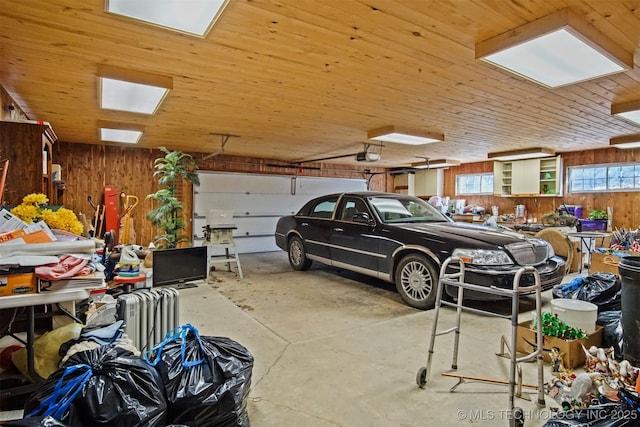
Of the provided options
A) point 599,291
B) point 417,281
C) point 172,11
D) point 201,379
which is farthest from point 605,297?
point 172,11

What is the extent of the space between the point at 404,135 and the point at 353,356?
3.61 m

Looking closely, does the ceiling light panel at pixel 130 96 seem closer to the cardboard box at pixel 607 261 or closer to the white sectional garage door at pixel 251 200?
the white sectional garage door at pixel 251 200

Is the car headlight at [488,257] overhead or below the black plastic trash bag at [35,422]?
overhead

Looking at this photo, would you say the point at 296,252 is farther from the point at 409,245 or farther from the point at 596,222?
the point at 596,222

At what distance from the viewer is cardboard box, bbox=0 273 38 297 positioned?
167 centimetres

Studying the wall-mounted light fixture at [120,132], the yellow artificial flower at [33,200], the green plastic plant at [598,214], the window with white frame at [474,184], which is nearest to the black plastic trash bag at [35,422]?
the yellow artificial flower at [33,200]

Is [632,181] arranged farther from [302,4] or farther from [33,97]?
[33,97]

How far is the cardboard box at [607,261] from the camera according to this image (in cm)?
430

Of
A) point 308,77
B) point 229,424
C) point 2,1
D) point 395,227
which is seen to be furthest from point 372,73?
point 229,424

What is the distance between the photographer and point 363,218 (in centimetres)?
484

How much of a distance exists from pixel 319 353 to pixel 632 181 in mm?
7506

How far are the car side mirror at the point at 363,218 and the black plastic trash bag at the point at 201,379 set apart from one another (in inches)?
124

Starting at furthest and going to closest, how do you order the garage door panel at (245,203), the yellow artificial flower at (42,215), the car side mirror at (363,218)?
the garage door panel at (245,203) < the car side mirror at (363,218) < the yellow artificial flower at (42,215)

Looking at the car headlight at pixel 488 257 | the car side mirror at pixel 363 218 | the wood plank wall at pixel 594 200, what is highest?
the wood plank wall at pixel 594 200
